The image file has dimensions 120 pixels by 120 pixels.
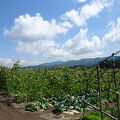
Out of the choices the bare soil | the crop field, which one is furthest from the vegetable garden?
the bare soil

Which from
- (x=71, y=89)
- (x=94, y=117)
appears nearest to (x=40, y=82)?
(x=71, y=89)

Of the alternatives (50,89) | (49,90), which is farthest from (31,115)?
(50,89)

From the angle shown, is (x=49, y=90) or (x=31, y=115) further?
(x=49, y=90)

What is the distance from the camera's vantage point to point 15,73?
15430mm

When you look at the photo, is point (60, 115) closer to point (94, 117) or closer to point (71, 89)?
point (94, 117)

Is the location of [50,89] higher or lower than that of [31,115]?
higher

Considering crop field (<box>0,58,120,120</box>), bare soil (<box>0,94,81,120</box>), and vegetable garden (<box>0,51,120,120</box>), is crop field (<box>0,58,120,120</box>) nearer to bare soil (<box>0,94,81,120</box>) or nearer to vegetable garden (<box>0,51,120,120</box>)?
vegetable garden (<box>0,51,120,120</box>)

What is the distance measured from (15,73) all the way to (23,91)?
1951 millimetres

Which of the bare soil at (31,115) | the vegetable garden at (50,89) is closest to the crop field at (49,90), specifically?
the vegetable garden at (50,89)

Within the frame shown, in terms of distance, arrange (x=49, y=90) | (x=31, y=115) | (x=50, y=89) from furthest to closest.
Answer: (x=50, y=89)
(x=49, y=90)
(x=31, y=115)

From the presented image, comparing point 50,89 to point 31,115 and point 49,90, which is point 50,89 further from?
point 31,115

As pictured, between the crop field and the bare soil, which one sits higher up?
the crop field

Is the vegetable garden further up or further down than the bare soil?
further up

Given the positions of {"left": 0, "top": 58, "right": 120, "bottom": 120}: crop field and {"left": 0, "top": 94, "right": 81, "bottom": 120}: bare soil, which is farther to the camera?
{"left": 0, "top": 58, "right": 120, "bottom": 120}: crop field
